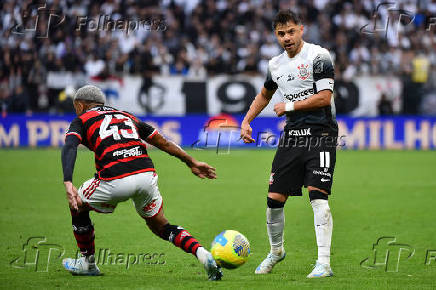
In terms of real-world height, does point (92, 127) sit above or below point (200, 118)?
above

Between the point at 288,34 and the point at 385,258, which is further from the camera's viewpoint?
the point at 385,258

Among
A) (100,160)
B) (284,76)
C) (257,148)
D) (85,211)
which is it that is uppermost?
(284,76)

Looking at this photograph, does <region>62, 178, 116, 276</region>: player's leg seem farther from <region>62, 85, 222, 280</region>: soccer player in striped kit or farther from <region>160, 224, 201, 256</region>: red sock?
<region>160, 224, 201, 256</region>: red sock

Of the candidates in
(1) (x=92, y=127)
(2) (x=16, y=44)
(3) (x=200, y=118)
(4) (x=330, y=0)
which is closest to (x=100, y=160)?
(1) (x=92, y=127)

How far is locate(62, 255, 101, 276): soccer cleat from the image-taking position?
299 inches

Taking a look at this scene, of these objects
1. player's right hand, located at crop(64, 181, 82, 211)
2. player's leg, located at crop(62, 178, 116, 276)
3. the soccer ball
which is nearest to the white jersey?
the soccer ball

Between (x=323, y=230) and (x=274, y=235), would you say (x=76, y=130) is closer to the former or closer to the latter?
(x=274, y=235)

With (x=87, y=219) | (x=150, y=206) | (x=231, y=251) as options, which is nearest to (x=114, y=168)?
(x=150, y=206)

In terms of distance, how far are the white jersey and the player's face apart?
0.40 feet

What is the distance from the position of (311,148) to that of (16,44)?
66.6 feet

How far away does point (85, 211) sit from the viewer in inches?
291

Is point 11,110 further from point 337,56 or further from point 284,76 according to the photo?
point 284,76

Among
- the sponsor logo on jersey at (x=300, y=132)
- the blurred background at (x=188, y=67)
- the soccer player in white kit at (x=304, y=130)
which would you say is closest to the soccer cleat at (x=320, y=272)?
the soccer player in white kit at (x=304, y=130)

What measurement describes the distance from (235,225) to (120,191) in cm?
466
